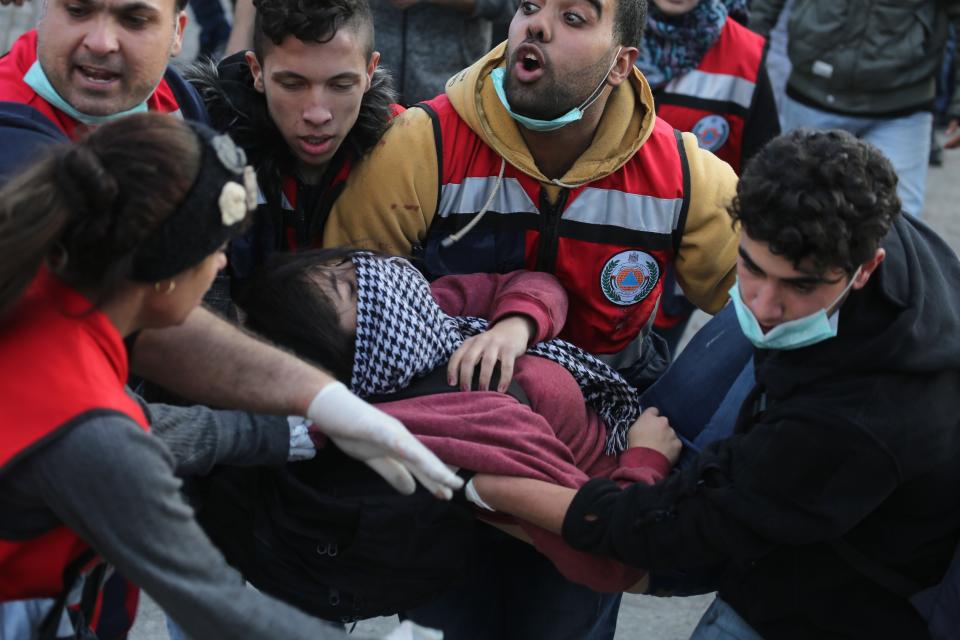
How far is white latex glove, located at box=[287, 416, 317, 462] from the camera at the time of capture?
7.68 ft

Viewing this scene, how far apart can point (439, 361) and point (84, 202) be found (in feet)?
3.27

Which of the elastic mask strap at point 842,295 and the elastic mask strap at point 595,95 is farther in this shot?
the elastic mask strap at point 595,95

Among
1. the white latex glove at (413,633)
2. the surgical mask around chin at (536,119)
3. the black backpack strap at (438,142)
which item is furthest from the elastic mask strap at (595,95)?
the white latex glove at (413,633)

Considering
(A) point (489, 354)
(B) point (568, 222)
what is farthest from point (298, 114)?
(A) point (489, 354)

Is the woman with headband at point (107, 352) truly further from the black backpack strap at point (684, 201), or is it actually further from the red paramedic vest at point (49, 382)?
the black backpack strap at point (684, 201)

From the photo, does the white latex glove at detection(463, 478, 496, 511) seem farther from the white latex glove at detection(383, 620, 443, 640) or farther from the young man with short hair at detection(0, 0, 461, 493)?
the white latex glove at detection(383, 620, 443, 640)

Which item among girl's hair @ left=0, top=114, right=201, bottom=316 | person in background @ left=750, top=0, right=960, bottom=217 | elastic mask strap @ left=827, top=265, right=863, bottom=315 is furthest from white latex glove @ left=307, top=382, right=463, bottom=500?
person in background @ left=750, top=0, right=960, bottom=217

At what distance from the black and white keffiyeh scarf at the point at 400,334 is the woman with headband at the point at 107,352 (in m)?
0.62

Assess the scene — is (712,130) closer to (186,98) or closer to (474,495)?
(186,98)

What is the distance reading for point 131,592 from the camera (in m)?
2.20

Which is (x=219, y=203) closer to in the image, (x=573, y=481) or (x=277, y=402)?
(x=277, y=402)

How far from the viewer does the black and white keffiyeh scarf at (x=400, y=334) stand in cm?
239

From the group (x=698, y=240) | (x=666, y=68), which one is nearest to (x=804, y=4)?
(x=666, y=68)

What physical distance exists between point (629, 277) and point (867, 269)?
0.85m
